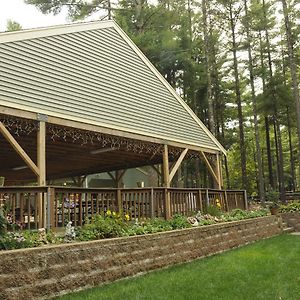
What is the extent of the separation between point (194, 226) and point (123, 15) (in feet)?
53.8

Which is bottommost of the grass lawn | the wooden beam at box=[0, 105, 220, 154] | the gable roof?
the grass lawn

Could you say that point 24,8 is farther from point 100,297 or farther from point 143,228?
point 100,297

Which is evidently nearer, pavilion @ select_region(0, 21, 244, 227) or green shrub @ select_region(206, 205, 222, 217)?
pavilion @ select_region(0, 21, 244, 227)

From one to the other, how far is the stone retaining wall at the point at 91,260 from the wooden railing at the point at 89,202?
3.29 ft

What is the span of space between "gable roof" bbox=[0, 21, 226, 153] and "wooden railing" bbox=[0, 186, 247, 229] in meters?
1.97

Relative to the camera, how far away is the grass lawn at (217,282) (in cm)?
477

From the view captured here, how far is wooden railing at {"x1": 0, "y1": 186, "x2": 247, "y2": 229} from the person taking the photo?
19.7 feet

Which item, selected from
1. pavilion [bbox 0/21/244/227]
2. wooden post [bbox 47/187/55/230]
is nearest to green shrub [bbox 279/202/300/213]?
pavilion [bbox 0/21/244/227]

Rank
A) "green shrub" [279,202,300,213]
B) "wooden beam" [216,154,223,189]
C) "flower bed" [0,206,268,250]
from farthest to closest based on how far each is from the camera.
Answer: "green shrub" [279,202,300,213]
"wooden beam" [216,154,223,189]
"flower bed" [0,206,268,250]

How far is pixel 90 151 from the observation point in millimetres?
12492

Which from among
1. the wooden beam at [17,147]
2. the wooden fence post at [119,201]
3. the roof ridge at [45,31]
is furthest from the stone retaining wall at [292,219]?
the wooden beam at [17,147]

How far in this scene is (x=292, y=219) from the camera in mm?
14672

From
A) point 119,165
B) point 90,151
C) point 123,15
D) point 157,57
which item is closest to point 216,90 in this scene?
point 157,57

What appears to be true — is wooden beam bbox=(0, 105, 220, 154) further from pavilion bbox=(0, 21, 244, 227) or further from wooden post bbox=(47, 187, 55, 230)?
wooden post bbox=(47, 187, 55, 230)
